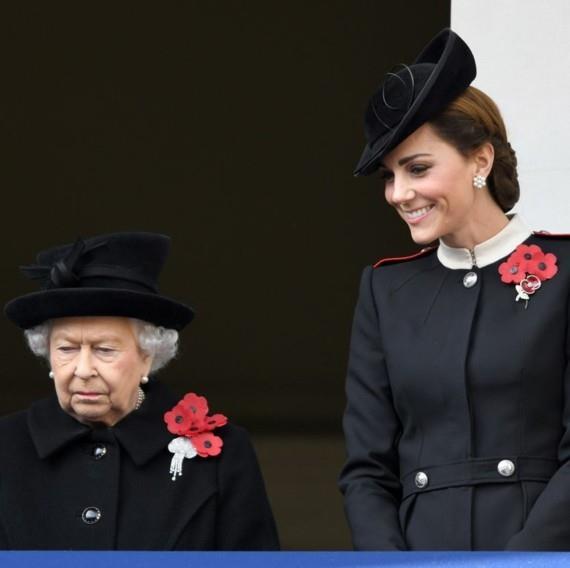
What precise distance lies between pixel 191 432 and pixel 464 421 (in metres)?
0.68

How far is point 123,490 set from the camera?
3.60 meters

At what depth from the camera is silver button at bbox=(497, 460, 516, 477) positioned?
10.4 feet

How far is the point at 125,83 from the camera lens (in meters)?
7.48

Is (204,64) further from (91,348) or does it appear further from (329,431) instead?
(91,348)

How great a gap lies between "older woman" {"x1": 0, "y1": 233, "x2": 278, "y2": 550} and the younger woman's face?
2.03ft

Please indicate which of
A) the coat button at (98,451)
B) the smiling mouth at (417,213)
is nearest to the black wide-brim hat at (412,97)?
the smiling mouth at (417,213)

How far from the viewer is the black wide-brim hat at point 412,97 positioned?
326cm

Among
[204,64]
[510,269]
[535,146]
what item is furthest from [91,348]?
[204,64]

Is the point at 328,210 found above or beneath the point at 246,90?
beneath

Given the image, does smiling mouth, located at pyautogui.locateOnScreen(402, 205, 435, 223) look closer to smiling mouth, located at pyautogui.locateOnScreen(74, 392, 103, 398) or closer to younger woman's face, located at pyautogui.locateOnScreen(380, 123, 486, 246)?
younger woman's face, located at pyautogui.locateOnScreen(380, 123, 486, 246)

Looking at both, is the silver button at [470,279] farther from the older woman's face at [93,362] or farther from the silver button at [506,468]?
the older woman's face at [93,362]

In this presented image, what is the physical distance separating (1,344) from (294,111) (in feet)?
5.76

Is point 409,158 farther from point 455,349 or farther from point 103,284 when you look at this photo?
point 103,284

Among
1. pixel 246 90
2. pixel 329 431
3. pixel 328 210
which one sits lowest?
pixel 329 431
